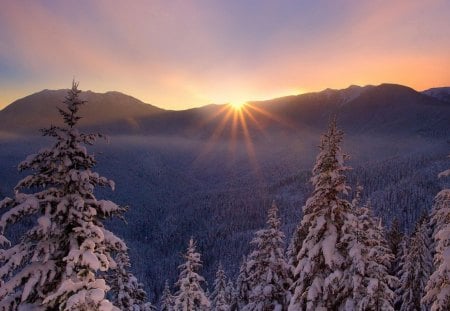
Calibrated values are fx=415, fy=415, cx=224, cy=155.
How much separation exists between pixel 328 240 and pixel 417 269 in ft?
80.6

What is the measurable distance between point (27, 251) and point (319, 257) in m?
10.2

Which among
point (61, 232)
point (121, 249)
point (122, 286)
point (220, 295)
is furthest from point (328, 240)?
point (220, 295)

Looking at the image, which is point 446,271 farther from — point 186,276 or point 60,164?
point 186,276

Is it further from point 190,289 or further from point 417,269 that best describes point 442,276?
point 417,269

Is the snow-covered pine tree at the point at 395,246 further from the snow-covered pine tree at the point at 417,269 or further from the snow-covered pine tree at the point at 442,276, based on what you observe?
the snow-covered pine tree at the point at 442,276

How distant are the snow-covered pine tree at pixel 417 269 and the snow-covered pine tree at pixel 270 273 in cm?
1868

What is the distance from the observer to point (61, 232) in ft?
34.1

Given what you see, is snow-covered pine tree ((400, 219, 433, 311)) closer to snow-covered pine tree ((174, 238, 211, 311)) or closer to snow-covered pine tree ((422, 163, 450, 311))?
snow-covered pine tree ((174, 238, 211, 311))

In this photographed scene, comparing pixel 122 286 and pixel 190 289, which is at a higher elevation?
pixel 122 286

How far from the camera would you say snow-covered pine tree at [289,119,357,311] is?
15.2 metres

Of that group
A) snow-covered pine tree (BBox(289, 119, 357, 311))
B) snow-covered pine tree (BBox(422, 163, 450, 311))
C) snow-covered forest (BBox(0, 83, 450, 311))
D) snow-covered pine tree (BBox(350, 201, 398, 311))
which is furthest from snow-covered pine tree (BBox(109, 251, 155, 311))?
snow-covered pine tree (BBox(422, 163, 450, 311))

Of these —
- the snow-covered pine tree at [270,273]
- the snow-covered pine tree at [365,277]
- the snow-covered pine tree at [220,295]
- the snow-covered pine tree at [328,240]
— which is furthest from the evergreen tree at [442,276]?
the snow-covered pine tree at [220,295]

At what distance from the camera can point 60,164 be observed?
34.3ft

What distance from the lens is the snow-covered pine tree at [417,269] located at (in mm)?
35188
